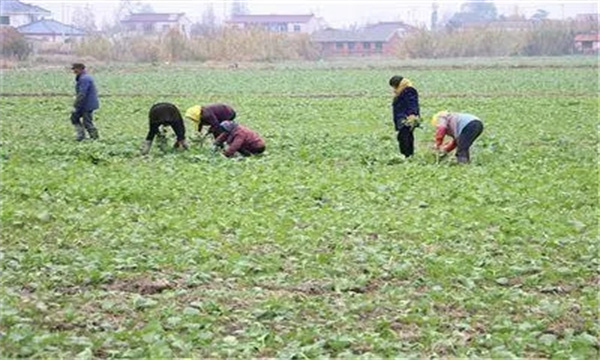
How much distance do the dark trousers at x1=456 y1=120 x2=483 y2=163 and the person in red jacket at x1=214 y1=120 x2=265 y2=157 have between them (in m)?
3.21

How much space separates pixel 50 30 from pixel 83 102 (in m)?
93.9

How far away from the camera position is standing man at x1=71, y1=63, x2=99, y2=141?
19281mm

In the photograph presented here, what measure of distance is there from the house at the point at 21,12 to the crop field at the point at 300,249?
8835 cm

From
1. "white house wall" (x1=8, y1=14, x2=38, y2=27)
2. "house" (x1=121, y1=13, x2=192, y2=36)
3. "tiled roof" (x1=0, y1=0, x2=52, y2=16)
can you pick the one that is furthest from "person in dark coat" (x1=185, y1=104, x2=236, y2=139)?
"house" (x1=121, y1=13, x2=192, y2=36)

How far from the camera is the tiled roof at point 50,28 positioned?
354ft

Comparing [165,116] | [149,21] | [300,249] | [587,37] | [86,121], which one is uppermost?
[149,21]

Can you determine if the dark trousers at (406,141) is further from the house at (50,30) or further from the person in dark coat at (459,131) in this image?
the house at (50,30)

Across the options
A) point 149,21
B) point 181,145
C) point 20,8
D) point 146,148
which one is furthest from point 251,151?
point 149,21

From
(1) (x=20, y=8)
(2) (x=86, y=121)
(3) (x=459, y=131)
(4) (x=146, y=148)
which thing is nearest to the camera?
(3) (x=459, y=131)

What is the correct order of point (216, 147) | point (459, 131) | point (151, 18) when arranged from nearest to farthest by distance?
1. point (459, 131)
2. point (216, 147)
3. point (151, 18)

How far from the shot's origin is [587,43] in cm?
9212

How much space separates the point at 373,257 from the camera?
9.50 m

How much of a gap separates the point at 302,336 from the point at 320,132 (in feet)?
48.2

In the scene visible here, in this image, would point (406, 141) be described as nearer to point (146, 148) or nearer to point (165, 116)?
point (165, 116)
